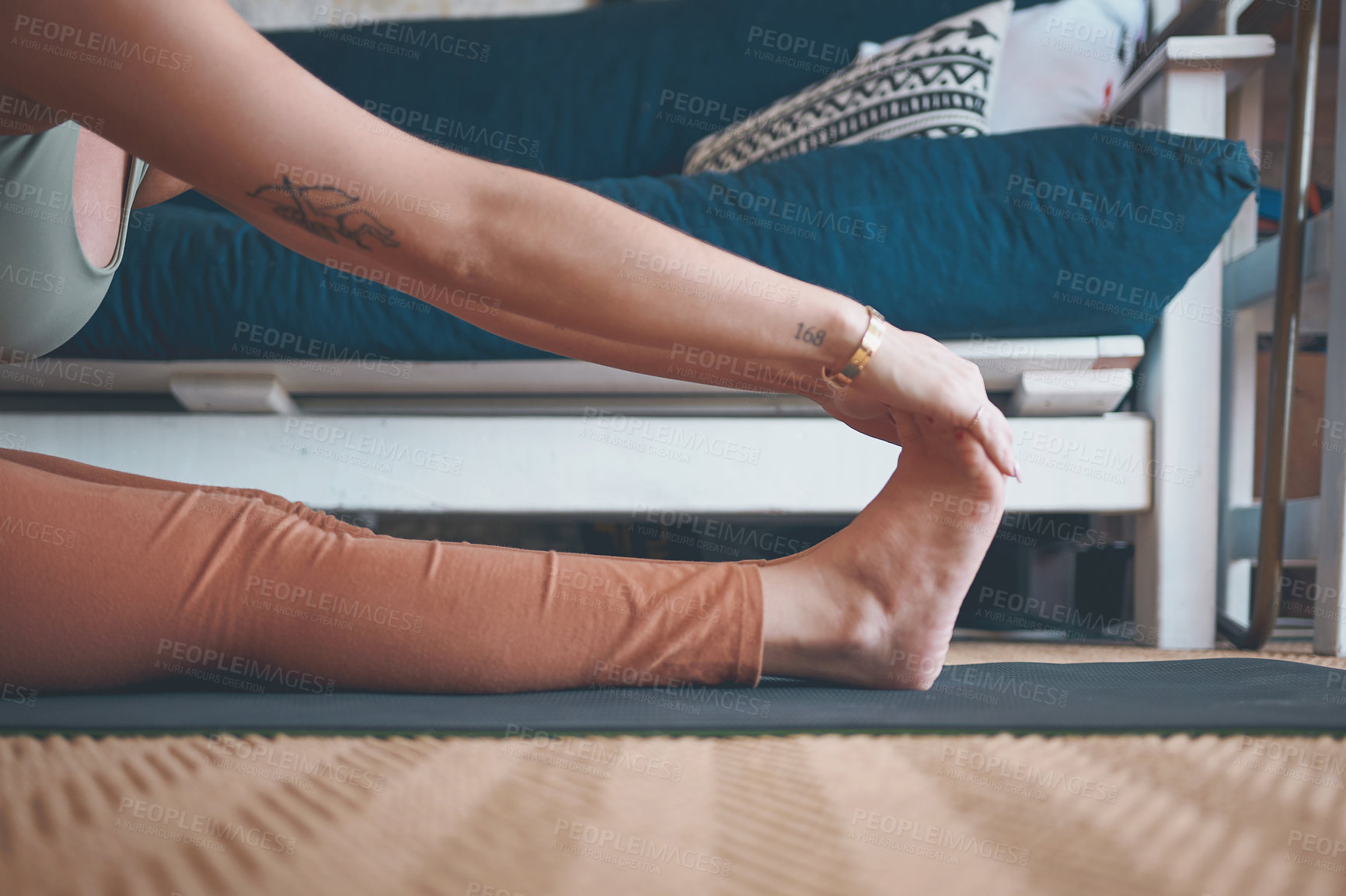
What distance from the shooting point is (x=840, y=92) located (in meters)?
1.30

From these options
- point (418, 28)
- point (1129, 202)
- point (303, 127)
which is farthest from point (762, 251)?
point (418, 28)

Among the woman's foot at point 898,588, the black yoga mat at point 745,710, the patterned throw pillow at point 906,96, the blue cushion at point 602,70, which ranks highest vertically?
the blue cushion at point 602,70

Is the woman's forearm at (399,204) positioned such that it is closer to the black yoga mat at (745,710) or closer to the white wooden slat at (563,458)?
the black yoga mat at (745,710)

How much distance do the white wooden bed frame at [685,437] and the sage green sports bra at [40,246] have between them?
0.27 meters

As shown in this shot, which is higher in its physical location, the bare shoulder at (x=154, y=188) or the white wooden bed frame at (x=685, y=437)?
the bare shoulder at (x=154, y=188)

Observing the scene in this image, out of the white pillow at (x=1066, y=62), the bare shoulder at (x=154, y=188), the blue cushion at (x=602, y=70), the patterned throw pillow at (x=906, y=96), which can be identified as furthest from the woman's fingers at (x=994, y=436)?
the blue cushion at (x=602, y=70)

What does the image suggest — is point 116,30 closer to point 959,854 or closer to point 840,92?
point 959,854

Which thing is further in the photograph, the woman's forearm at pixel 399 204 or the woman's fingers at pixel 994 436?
the woman's fingers at pixel 994 436

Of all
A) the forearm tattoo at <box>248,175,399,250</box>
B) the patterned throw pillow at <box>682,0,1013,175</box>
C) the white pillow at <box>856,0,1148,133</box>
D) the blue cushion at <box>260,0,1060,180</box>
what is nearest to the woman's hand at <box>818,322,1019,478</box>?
the forearm tattoo at <box>248,175,399,250</box>

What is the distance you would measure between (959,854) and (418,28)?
2.15 m

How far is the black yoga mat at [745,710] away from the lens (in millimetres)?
446

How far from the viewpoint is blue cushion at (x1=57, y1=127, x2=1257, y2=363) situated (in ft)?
3.09

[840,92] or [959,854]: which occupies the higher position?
[840,92]

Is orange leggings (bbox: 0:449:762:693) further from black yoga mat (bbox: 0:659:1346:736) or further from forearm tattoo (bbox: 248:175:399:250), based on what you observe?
forearm tattoo (bbox: 248:175:399:250)
